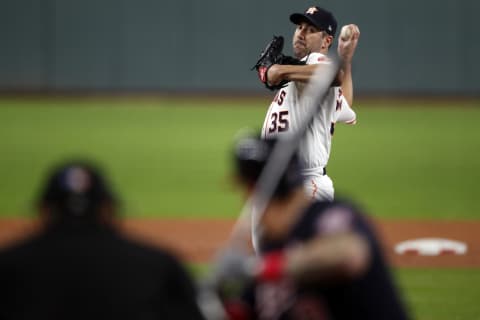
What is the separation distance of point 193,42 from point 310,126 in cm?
2300

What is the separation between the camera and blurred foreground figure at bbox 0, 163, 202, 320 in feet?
11.0

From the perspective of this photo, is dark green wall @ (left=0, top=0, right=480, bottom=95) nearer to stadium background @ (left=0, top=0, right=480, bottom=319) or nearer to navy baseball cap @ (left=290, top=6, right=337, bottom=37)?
stadium background @ (left=0, top=0, right=480, bottom=319)

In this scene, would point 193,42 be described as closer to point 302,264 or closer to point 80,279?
point 302,264

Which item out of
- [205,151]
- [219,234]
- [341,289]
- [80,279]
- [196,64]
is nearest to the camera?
[80,279]

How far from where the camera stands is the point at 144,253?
3416 mm

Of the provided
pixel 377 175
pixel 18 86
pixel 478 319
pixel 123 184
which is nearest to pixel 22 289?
pixel 478 319

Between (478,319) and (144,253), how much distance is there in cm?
460

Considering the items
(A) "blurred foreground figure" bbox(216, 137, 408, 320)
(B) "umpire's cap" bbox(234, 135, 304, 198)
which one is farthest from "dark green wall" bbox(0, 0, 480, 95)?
(A) "blurred foreground figure" bbox(216, 137, 408, 320)

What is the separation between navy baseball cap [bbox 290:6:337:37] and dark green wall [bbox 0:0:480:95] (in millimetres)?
21796

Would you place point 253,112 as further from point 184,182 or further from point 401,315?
point 401,315

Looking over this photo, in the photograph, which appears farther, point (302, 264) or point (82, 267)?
point (302, 264)

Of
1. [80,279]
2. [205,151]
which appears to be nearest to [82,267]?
[80,279]

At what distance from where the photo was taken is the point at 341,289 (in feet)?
12.3

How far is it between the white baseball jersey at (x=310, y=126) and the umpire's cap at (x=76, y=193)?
157 inches
